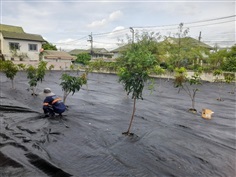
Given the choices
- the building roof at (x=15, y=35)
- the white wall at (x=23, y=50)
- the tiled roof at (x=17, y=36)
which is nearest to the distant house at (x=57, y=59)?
the white wall at (x=23, y=50)

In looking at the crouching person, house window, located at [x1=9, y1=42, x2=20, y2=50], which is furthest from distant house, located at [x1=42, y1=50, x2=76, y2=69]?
the crouching person

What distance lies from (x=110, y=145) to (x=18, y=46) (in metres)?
28.0

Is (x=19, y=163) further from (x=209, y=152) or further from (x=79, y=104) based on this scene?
(x=79, y=104)

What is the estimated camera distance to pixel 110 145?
14.1 ft

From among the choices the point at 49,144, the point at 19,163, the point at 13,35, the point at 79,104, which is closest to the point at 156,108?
the point at 79,104

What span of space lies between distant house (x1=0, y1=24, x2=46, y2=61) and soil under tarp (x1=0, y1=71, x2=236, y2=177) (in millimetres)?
22391

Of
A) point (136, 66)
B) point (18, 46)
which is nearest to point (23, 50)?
point (18, 46)

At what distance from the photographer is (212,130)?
5.97m

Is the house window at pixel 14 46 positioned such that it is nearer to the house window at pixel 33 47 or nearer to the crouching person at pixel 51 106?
the house window at pixel 33 47

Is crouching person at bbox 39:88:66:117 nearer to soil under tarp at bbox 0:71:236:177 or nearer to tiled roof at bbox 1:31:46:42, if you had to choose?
soil under tarp at bbox 0:71:236:177

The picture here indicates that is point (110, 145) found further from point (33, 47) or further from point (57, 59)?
point (57, 59)

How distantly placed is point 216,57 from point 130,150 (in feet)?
87.6

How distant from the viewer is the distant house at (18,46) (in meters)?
26.1

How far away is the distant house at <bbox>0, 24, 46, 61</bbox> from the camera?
26.1 m
